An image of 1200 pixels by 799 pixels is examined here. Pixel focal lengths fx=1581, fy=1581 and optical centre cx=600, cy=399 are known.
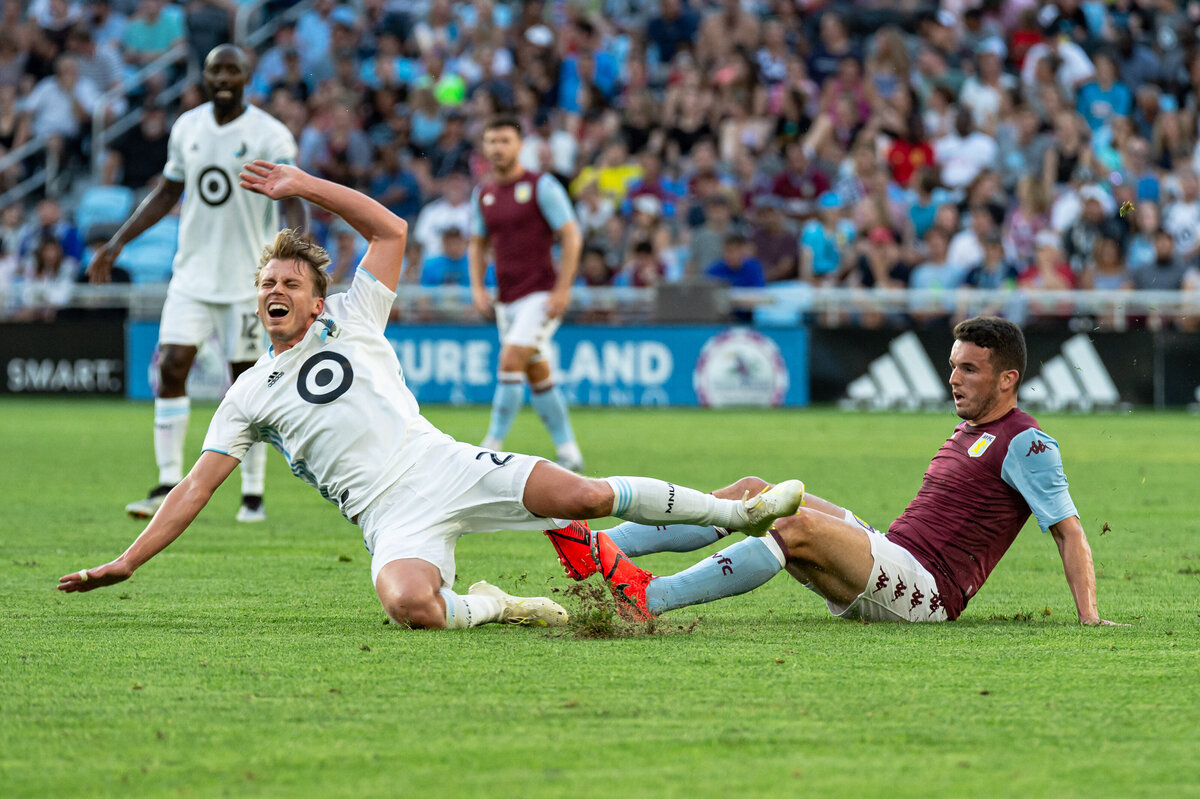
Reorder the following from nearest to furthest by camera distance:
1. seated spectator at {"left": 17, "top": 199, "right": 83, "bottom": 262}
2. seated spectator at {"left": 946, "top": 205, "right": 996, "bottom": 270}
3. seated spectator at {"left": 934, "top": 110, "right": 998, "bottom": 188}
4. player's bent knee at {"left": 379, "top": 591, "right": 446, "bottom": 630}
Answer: player's bent knee at {"left": 379, "top": 591, "right": 446, "bottom": 630} → seated spectator at {"left": 946, "top": 205, "right": 996, "bottom": 270} → seated spectator at {"left": 934, "top": 110, "right": 998, "bottom": 188} → seated spectator at {"left": 17, "top": 199, "right": 83, "bottom": 262}

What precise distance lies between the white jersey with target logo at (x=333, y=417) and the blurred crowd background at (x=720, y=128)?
13.5 metres

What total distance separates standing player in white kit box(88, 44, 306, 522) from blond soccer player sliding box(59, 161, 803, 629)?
11.2ft

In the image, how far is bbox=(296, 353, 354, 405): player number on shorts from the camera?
545 centimetres

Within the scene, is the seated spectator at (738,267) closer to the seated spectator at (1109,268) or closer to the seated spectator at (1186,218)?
the seated spectator at (1109,268)

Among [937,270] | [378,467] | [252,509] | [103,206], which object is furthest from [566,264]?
[103,206]

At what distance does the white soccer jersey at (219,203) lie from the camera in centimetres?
902

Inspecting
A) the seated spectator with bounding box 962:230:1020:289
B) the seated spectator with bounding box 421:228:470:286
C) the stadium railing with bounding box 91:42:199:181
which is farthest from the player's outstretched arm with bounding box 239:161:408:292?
the stadium railing with bounding box 91:42:199:181

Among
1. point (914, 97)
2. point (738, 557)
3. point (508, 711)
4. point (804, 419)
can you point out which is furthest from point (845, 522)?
point (914, 97)

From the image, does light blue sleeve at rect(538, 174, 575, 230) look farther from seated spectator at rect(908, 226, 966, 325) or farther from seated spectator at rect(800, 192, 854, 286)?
seated spectator at rect(800, 192, 854, 286)

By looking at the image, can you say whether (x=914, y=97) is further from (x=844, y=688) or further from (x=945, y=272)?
(x=844, y=688)

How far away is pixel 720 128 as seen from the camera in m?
→ 21.2

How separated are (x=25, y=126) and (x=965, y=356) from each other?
70.6ft

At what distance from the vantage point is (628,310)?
18938mm

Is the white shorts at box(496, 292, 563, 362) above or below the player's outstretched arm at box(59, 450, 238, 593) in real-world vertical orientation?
above
